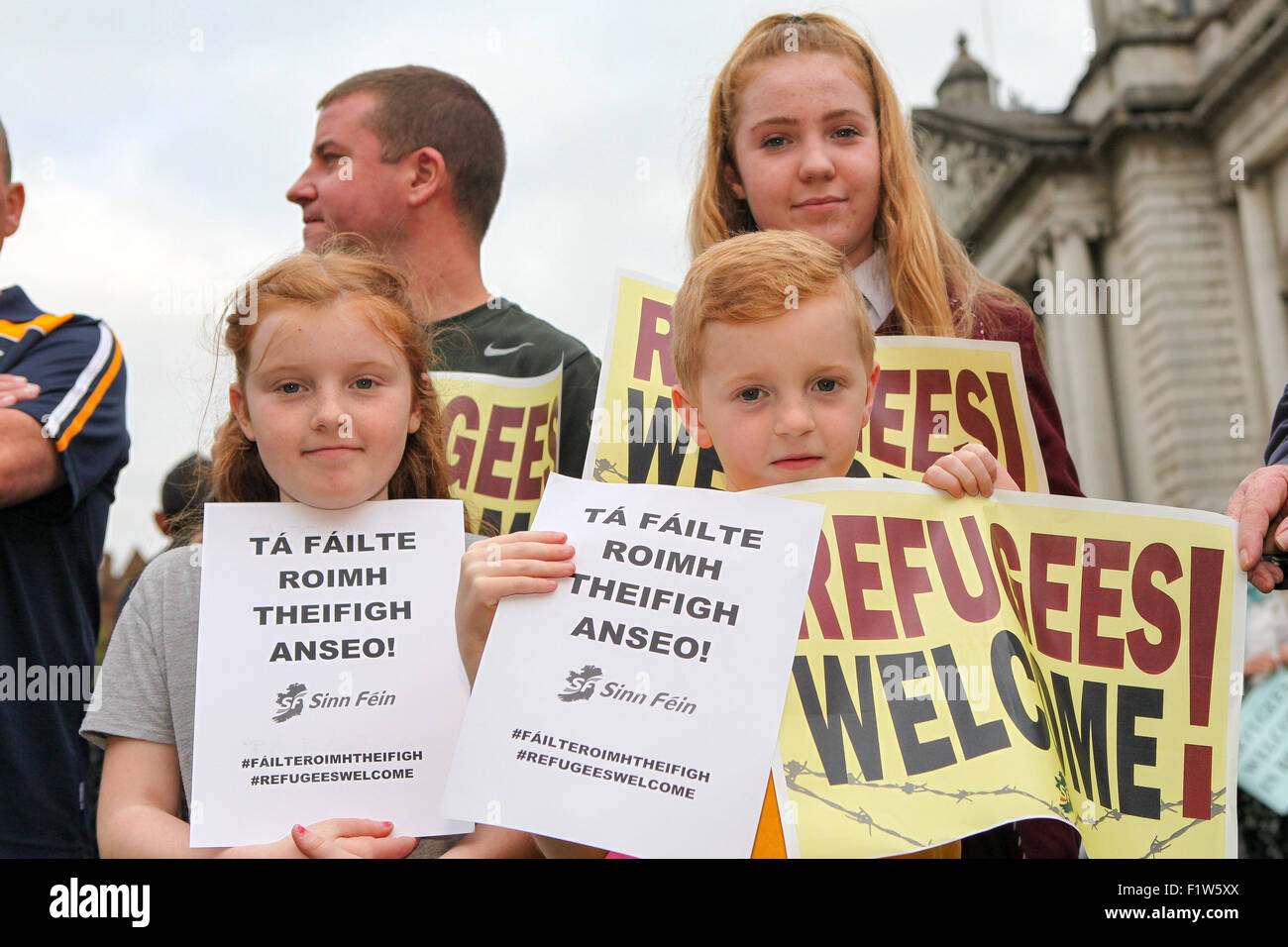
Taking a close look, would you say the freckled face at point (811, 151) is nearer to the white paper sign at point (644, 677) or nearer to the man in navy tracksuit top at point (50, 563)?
the white paper sign at point (644, 677)

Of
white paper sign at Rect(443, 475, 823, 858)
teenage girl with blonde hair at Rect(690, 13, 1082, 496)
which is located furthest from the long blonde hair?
white paper sign at Rect(443, 475, 823, 858)

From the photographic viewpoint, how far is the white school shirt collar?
2709 millimetres

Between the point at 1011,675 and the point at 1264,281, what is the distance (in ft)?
89.1

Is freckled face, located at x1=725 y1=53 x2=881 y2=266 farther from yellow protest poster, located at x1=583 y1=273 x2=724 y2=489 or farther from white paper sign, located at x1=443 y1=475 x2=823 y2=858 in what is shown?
white paper sign, located at x1=443 y1=475 x2=823 y2=858

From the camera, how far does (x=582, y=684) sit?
182cm

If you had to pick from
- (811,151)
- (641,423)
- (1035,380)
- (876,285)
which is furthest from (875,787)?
(811,151)

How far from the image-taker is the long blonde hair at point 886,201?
2.69 m

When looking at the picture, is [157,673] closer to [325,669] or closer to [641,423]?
[325,669]

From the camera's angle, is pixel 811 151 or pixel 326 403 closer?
pixel 326 403

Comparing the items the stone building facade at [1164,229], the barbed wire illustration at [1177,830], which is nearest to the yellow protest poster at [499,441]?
the barbed wire illustration at [1177,830]

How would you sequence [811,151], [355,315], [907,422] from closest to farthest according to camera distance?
1. [355,315]
2. [907,422]
3. [811,151]

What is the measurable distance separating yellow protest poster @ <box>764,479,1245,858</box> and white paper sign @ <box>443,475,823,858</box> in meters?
0.09

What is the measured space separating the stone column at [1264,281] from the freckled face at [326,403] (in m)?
26.1
